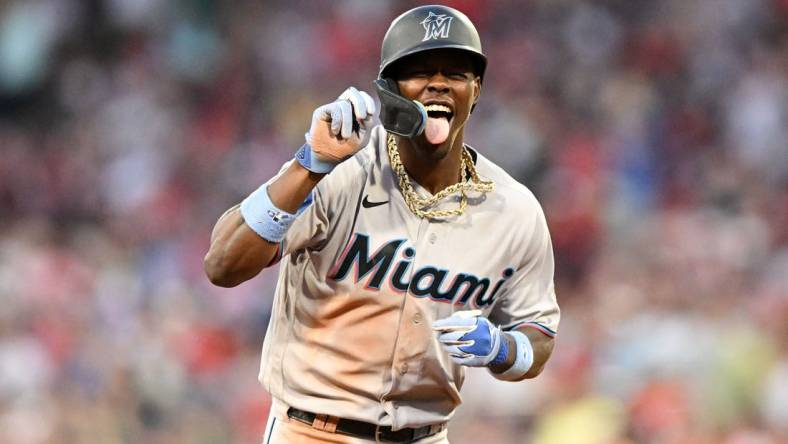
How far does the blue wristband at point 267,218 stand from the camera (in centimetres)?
297

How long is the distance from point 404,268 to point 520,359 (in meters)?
0.41

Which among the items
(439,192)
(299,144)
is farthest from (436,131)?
(299,144)

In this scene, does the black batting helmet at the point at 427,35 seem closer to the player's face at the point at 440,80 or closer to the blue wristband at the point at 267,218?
the player's face at the point at 440,80

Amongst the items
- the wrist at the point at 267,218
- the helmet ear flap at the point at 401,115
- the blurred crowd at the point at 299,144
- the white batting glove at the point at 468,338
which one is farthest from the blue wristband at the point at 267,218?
the blurred crowd at the point at 299,144

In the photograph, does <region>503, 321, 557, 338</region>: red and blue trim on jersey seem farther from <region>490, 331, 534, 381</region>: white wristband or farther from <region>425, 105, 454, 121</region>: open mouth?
<region>425, 105, 454, 121</region>: open mouth

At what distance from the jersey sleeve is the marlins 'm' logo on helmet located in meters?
0.61

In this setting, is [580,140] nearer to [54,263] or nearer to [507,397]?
[507,397]

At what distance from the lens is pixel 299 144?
357 inches

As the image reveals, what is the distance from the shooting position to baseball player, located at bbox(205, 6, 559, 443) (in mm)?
3189

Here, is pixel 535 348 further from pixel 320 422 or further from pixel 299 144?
pixel 299 144

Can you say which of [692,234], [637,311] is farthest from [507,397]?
[692,234]

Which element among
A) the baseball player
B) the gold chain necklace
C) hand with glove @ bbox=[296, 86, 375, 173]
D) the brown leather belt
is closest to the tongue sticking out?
the baseball player

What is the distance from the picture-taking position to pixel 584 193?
8172 mm

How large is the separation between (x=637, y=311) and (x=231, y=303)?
2.58 metres
